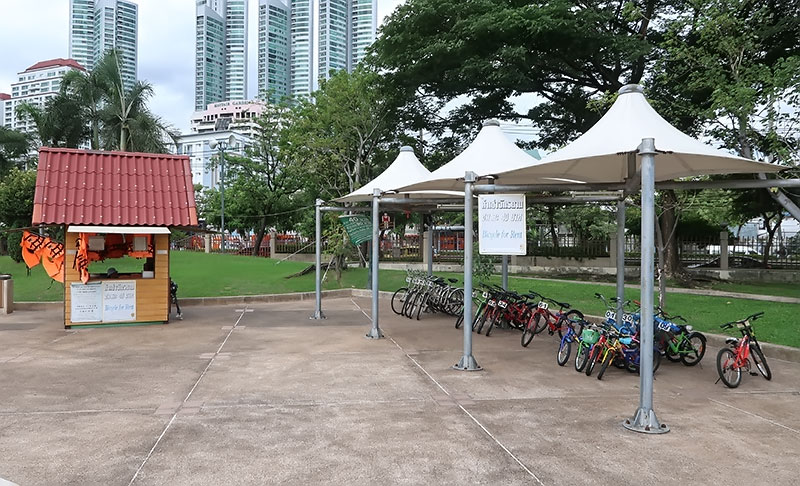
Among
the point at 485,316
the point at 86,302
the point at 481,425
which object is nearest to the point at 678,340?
the point at 485,316

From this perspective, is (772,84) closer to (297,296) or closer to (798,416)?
(798,416)

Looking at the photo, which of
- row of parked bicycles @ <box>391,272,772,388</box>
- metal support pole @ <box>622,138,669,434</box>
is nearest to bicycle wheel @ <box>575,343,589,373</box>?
row of parked bicycles @ <box>391,272,772,388</box>

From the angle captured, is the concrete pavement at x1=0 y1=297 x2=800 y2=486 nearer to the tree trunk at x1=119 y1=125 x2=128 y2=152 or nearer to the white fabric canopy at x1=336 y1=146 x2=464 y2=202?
the white fabric canopy at x1=336 y1=146 x2=464 y2=202

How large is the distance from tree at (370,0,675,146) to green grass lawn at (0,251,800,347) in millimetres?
6247

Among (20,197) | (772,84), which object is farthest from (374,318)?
(20,197)

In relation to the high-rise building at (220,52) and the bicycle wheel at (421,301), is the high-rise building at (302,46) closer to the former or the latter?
the high-rise building at (220,52)

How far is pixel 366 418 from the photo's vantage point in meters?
5.75

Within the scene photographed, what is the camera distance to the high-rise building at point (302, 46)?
75.2 m

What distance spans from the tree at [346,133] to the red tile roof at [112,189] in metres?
11.2

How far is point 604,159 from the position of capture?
7.85m

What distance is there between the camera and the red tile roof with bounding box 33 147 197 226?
12.0 metres

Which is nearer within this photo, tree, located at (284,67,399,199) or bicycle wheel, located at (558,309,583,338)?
bicycle wheel, located at (558,309,583,338)

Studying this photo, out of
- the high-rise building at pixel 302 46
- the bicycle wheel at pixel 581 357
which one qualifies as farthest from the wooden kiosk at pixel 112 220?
the high-rise building at pixel 302 46

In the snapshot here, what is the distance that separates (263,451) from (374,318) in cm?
574
